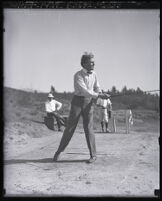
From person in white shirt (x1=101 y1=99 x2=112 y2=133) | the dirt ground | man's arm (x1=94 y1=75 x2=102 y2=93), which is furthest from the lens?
person in white shirt (x1=101 y1=99 x2=112 y2=133)

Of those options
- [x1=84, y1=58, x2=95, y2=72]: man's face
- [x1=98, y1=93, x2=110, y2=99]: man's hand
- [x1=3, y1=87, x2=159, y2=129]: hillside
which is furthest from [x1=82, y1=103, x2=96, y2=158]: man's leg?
[x1=84, y1=58, x2=95, y2=72]: man's face

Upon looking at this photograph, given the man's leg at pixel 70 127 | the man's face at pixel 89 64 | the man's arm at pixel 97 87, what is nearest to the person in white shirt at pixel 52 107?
the man's leg at pixel 70 127

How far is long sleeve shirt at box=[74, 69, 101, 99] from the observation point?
19.7 ft

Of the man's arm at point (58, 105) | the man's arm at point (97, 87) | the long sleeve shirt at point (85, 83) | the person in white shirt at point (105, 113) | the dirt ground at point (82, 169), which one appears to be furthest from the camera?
the person in white shirt at point (105, 113)

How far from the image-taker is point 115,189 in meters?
5.50

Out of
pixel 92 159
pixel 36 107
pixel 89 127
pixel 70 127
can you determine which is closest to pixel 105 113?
pixel 89 127

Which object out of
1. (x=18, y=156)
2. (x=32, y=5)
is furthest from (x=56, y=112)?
(x=32, y=5)

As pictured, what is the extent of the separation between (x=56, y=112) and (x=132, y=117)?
174 centimetres

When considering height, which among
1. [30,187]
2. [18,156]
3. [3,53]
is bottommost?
[30,187]

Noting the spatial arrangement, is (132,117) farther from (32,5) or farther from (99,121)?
(32,5)

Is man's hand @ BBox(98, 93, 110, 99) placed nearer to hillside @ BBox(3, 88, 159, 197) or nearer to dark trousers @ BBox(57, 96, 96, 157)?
dark trousers @ BBox(57, 96, 96, 157)

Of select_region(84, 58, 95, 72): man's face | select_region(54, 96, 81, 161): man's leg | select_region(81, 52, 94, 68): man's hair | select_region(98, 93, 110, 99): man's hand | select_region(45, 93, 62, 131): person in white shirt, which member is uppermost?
select_region(81, 52, 94, 68): man's hair

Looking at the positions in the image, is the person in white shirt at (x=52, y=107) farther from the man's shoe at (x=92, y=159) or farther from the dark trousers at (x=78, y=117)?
the man's shoe at (x=92, y=159)

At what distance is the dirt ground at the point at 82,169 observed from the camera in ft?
18.1
